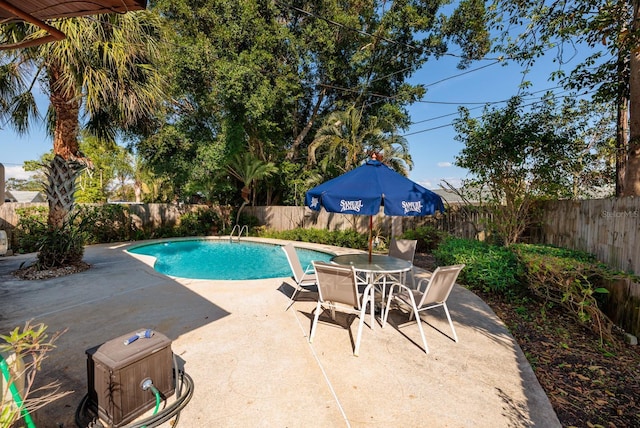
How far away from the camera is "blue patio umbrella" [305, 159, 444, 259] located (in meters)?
3.83

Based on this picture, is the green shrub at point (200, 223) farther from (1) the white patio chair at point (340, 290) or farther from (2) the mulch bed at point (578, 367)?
(2) the mulch bed at point (578, 367)

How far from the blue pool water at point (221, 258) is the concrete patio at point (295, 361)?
3317 mm

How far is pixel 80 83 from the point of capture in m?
6.15

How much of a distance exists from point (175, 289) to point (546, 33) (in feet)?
30.8

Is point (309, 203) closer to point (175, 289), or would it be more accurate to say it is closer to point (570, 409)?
point (175, 289)

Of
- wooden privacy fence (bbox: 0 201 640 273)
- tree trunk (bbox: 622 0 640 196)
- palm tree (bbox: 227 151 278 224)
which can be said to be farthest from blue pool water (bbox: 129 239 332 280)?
tree trunk (bbox: 622 0 640 196)

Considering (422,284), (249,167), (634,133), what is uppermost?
(249,167)

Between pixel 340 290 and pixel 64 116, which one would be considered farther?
pixel 64 116

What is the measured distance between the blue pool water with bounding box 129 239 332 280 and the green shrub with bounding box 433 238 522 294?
182 inches

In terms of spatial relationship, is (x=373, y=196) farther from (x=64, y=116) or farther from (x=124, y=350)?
(x=64, y=116)

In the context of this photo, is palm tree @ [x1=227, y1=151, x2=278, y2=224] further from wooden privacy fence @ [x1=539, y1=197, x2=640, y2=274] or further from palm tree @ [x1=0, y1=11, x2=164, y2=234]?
wooden privacy fence @ [x1=539, y1=197, x2=640, y2=274]

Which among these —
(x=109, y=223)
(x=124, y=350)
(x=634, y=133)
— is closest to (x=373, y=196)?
(x=124, y=350)

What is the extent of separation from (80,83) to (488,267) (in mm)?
8928

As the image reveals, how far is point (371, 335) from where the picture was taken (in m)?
3.68
